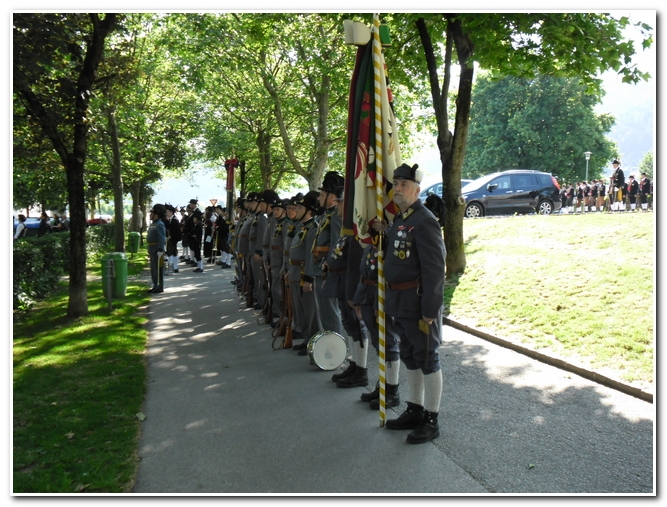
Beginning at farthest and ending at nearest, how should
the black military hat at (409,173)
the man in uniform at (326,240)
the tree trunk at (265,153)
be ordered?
the tree trunk at (265,153), the man in uniform at (326,240), the black military hat at (409,173)

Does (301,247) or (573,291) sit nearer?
(301,247)

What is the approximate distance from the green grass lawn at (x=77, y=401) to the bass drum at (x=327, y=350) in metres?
1.90

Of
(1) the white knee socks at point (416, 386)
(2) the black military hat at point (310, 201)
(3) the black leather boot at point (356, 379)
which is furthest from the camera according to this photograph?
(2) the black military hat at point (310, 201)

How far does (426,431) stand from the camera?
5.16 meters

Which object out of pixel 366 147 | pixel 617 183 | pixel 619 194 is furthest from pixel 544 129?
pixel 366 147

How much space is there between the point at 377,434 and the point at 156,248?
36.7ft

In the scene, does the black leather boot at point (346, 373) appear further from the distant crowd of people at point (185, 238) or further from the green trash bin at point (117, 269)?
the distant crowd of people at point (185, 238)

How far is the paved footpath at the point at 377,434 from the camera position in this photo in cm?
441

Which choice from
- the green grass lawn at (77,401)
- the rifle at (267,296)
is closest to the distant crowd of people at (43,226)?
the green grass lawn at (77,401)

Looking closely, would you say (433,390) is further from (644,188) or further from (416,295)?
(644,188)

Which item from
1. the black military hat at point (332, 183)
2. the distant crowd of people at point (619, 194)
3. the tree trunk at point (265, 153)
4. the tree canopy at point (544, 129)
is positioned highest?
the tree canopy at point (544, 129)

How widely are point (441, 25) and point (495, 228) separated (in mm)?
5902
